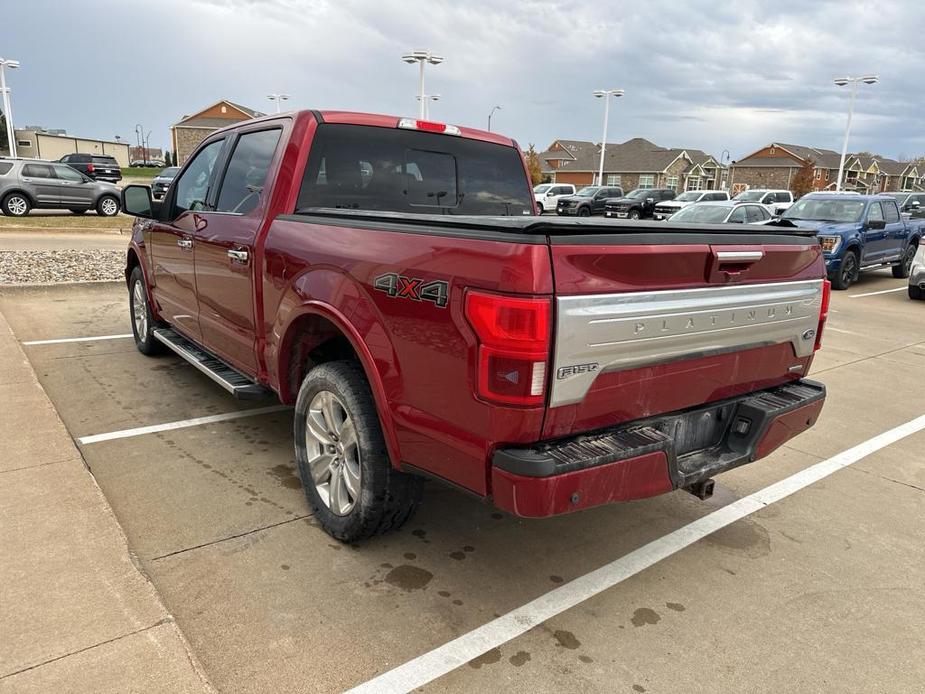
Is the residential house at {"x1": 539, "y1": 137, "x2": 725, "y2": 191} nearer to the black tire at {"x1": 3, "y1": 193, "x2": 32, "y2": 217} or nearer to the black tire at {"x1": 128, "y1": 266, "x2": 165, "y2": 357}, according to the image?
the black tire at {"x1": 3, "y1": 193, "x2": 32, "y2": 217}

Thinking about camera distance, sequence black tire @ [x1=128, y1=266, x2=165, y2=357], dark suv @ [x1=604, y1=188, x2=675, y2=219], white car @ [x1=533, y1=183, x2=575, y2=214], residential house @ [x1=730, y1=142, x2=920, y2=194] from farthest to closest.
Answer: residential house @ [x1=730, y1=142, x2=920, y2=194]
white car @ [x1=533, y1=183, x2=575, y2=214]
dark suv @ [x1=604, y1=188, x2=675, y2=219]
black tire @ [x1=128, y1=266, x2=165, y2=357]

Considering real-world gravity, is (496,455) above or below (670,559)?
above

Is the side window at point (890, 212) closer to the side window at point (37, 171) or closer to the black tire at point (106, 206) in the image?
the black tire at point (106, 206)

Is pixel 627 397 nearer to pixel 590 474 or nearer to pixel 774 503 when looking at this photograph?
pixel 590 474

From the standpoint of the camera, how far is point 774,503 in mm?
3902

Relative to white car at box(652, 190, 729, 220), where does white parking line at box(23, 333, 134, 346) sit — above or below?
below

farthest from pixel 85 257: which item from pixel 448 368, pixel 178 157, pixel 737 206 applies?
pixel 178 157

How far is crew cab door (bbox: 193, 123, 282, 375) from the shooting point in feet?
12.5

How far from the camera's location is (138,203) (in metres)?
5.22

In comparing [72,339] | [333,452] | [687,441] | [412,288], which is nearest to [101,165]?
[72,339]

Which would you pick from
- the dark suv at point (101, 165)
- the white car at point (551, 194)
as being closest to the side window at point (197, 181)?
the white car at point (551, 194)

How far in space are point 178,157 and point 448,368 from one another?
8840 cm

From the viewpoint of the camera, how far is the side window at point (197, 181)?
4.66 metres

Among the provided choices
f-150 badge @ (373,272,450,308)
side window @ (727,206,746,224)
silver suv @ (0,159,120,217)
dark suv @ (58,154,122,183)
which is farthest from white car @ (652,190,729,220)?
dark suv @ (58,154,122,183)
